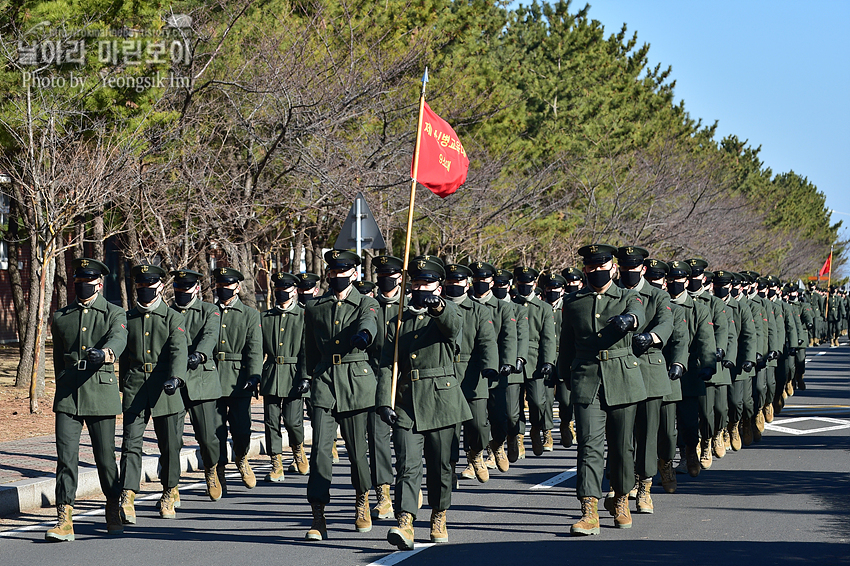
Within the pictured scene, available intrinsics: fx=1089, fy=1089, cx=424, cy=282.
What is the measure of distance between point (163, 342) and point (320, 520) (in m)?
1.91

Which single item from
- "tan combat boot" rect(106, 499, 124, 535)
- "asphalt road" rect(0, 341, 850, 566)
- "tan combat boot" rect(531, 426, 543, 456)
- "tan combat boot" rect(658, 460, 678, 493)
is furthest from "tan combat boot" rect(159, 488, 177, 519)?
"tan combat boot" rect(531, 426, 543, 456)

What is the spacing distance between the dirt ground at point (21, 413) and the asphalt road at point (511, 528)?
304 cm

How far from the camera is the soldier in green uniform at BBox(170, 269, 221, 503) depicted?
9.09 meters

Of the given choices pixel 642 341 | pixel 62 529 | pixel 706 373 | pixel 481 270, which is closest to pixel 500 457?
pixel 481 270

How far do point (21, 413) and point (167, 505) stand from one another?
21.9 ft

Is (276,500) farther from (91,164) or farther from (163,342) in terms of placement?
(91,164)

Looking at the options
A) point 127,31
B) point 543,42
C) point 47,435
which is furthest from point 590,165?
point 47,435

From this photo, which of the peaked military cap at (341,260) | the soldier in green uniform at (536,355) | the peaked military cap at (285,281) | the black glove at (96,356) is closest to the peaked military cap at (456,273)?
the peaked military cap at (341,260)

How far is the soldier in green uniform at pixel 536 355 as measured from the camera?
11.9 meters

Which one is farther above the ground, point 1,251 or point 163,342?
point 1,251

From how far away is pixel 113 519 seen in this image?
26.3ft

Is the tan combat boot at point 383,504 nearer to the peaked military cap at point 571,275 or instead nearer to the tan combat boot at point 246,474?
the tan combat boot at point 246,474

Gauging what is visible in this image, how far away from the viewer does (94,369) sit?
312 inches

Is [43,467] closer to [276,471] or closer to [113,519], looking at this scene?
[276,471]
